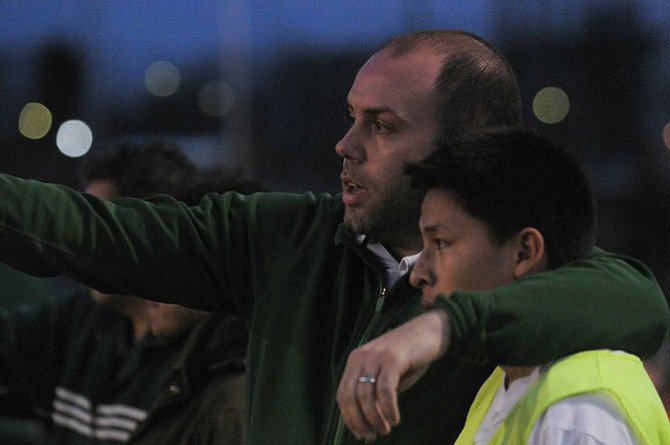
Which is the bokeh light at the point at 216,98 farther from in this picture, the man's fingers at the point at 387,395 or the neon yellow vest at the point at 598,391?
the man's fingers at the point at 387,395

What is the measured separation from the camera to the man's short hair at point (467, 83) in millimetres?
2375

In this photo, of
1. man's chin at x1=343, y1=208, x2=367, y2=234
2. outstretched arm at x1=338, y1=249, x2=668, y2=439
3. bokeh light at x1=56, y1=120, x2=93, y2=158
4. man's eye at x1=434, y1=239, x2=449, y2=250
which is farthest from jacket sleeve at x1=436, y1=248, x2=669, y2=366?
bokeh light at x1=56, y1=120, x2=93, y2=158

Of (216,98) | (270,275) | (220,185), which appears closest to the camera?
(270,275)

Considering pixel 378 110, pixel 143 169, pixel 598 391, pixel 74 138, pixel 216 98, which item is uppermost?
pixel 378 110

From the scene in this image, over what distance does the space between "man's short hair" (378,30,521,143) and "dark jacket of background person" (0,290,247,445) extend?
31.1 inches

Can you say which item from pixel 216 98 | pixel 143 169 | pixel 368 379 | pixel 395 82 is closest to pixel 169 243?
pixel 395 82

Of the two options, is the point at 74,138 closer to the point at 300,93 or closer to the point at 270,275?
the point at 300,93

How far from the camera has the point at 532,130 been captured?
2018mm

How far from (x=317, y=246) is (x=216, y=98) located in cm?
463

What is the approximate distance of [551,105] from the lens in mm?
6484

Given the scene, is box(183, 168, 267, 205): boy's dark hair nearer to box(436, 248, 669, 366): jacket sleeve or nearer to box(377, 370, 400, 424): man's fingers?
box(436, 248, 669, 366): jacket sleeve

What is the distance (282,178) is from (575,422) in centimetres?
498

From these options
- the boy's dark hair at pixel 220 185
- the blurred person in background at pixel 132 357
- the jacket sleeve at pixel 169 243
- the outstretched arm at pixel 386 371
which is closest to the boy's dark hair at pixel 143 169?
the blurred person in background at pixel 132 357

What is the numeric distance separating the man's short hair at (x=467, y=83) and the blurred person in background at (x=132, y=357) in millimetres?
444
